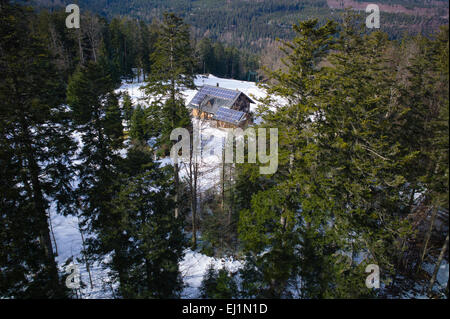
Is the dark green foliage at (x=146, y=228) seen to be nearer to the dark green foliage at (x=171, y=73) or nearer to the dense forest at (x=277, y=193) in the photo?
the dense forest at (x=277, y=193)

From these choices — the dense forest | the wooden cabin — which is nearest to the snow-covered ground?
the dense forest

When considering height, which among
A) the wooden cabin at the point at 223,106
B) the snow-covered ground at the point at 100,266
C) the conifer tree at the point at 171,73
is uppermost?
the conifer tree at the point at 171,73

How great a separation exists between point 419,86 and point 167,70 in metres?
14.5

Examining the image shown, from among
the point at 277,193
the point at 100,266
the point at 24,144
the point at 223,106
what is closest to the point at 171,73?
the point at 24,144

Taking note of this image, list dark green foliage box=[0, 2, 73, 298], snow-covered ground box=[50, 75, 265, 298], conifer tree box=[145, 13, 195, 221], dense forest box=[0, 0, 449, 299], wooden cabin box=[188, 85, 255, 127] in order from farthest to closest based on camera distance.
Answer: wooden cabin box=[188, 85, 255, 127], conifer tree box=[145, 13, 195, 221], snow-covered ground box=[50, 75, 265, 298], dark green foliage box=[0, 2, 73, 298], dense forest box=[0, 0, 449, 299]

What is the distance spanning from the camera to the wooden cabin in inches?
1551

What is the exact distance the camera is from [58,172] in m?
11.9

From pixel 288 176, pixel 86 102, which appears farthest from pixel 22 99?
pixel 288 176

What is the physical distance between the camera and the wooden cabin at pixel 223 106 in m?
39.4

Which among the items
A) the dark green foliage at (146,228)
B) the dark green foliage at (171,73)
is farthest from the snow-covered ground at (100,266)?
the dark green foliage at (146,228)

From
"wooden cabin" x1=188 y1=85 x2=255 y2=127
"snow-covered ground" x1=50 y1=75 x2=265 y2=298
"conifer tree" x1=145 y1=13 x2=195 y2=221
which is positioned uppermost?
"conifer tree" x1=145 y1=13 x2=195 y2=221

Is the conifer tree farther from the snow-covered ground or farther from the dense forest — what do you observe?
the dense forest

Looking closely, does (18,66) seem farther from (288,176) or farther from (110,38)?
(110,38)
